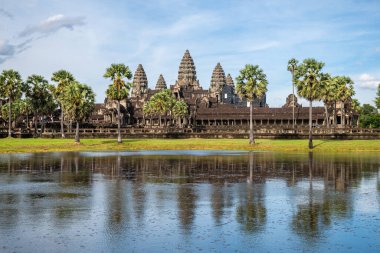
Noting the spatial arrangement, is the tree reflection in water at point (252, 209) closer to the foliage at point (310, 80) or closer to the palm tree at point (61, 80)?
the foliage at point (310, 80)

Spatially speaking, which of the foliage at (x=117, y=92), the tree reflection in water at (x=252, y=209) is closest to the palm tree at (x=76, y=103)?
the foliage at (x=117, y=92)

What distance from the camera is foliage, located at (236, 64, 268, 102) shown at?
8600 centimetres

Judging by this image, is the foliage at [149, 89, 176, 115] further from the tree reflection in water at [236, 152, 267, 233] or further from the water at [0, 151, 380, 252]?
the tree reflection in water at [236, 152, 267, 233]

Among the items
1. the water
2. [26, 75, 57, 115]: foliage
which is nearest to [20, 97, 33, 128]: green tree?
[26, 75, 57, 115]: foliage

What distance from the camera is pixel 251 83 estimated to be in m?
86.1

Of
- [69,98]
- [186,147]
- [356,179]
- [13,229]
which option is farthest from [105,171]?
[69,98]

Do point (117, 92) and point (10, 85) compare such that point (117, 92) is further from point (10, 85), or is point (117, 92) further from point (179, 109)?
point (179, 109)

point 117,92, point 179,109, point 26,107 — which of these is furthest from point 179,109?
point 117,92

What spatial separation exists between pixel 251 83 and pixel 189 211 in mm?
65726

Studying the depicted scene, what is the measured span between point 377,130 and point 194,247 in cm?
7977

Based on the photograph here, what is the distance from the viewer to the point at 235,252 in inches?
612

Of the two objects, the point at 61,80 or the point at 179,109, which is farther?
the point at 179,109

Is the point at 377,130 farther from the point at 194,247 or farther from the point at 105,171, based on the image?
the point at 194,247

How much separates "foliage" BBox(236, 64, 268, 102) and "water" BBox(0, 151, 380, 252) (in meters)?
47.8
